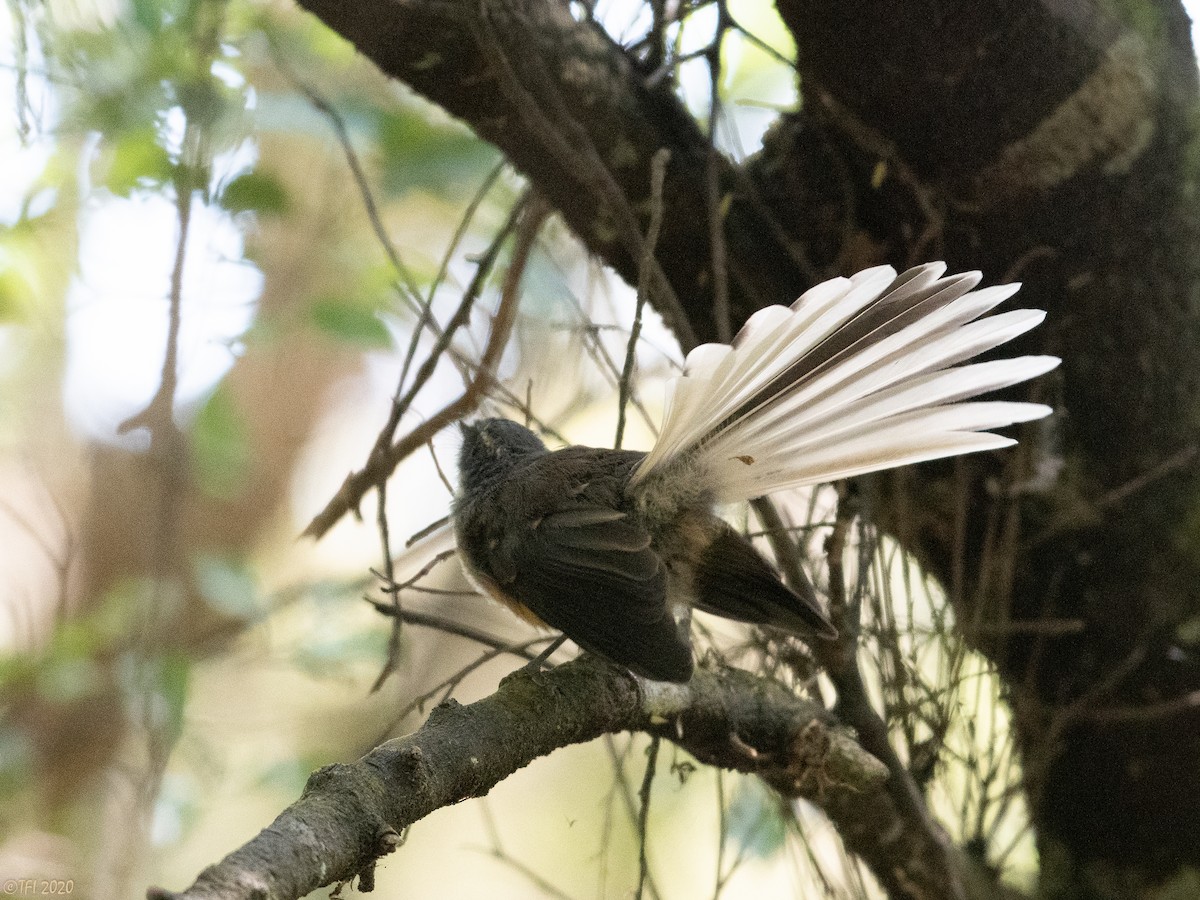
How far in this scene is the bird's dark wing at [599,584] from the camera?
1.03 metres

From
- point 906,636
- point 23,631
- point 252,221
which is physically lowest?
point 906,636

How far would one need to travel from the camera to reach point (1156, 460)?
141cm

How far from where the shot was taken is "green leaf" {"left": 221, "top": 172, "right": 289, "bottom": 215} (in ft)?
4.94

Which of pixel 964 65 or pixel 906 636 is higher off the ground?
pixel 964 65

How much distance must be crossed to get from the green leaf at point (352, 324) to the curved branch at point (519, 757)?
2.73ft

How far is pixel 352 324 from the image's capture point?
1744mm

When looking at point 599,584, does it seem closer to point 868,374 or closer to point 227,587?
point 868,374

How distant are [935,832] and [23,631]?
1589 millimetres

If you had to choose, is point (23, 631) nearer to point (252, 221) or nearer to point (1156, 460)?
point (252, 221)

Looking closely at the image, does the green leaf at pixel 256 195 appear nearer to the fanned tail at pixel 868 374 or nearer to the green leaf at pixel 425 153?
the green leaf at pixel 425 153

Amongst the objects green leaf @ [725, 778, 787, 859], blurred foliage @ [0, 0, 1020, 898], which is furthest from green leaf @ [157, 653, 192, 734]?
green leaf @ [725, 778, 787, 859]

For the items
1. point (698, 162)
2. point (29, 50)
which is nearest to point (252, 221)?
point (29, 50)

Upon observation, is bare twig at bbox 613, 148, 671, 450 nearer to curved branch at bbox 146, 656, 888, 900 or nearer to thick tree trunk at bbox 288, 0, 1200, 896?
thick tree trunk at bbox 288, 0, 1200, 896

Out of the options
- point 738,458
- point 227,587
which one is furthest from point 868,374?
point 227,587
